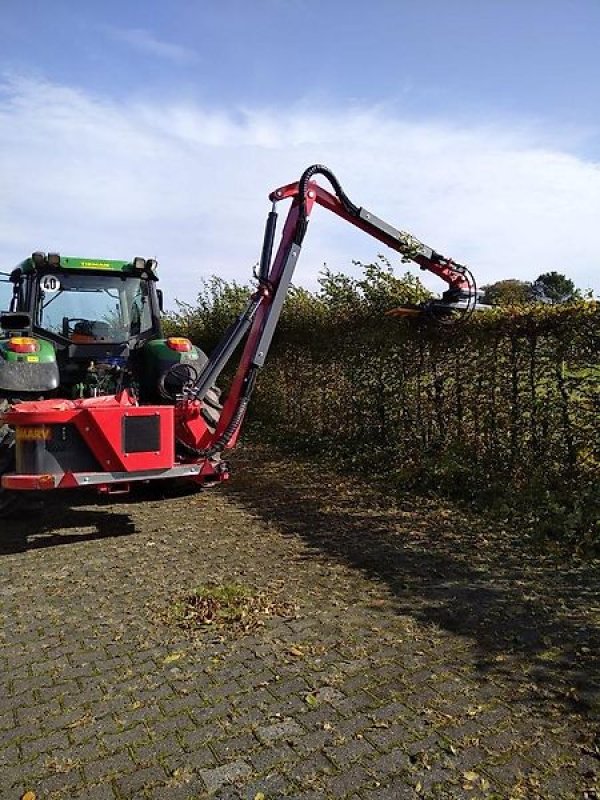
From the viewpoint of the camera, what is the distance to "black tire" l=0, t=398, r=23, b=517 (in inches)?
210

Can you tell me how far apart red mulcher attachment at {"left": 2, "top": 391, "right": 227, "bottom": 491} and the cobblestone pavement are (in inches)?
22.3

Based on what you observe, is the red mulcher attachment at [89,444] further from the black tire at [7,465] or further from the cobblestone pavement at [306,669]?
the cobblestone pavement at [306,669]

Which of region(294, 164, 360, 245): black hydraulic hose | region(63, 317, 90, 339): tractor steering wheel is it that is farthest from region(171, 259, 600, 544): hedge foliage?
region(63, 317, 90, 339): tractor steering wheel

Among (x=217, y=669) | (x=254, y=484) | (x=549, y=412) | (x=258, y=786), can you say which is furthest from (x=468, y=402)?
(x=258, y=786)

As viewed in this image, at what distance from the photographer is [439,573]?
4.58 metres

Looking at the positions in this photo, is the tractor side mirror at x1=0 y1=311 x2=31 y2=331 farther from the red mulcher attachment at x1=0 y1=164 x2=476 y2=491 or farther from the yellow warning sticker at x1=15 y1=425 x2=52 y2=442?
the yellow warning sticker at x1=15 y1=425 x2=52 y2=442

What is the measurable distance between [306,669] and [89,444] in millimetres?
2596

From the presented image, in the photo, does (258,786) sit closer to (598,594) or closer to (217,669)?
(217,669)

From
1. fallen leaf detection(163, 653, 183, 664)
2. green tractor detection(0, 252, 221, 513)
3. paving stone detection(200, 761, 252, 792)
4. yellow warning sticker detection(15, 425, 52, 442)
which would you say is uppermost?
green tractor detection(0, 252, 221, 513)

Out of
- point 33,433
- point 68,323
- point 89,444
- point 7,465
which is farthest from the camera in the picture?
point 68,323

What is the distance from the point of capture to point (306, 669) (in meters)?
3.29

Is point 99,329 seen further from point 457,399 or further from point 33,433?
point 457,399

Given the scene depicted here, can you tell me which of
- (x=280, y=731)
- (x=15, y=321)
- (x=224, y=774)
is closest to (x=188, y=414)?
(x=15, y=321)

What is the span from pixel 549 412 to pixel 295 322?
490cm
